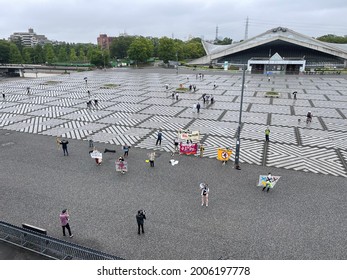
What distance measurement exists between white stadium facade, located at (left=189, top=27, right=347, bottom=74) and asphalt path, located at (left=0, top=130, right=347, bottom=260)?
66.4 m

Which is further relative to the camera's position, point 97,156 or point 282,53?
point 282,53

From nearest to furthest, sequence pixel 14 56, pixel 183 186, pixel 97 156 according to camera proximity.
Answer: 1. pixel 183 186
2. pixel 97 156
3. pixel 14 56

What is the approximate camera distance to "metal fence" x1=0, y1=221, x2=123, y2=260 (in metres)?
8.52

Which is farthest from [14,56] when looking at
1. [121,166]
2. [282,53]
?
[121,166]

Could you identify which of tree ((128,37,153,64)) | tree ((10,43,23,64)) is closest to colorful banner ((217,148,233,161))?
tree ((128,37,153,64))

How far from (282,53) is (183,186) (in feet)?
315

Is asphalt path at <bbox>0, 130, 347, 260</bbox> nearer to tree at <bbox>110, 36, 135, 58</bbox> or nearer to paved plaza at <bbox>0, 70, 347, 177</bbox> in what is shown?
paved plaza at <bbox>0, 70, 347, 177</bbox>

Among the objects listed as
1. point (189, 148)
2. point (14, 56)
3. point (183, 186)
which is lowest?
point (183, 186)

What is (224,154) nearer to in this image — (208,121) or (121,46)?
(208,121)

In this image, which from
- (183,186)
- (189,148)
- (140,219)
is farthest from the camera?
(189,148)

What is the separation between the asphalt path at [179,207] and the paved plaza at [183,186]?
48 millimetres

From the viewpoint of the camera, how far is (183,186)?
46.1 feet

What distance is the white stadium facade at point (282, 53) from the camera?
76.2 metres
